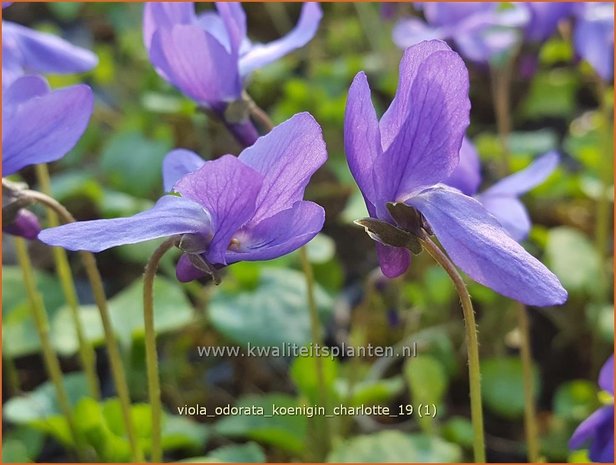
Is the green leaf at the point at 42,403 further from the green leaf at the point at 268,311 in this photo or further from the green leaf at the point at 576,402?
the green leaf at the point at 576,402

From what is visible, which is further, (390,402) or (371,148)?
(390,402)

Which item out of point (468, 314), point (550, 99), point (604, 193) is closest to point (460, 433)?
point (604, 193)

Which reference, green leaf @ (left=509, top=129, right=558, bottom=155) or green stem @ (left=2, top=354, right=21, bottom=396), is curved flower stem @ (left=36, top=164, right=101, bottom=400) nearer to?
green stem @ (left=2, top=354, right=21, bottom=396)

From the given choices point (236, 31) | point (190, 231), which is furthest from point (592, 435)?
point (236, 31)

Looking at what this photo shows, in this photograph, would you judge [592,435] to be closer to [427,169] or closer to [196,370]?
[427,169]

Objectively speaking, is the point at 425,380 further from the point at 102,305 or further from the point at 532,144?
the point at 532,144
